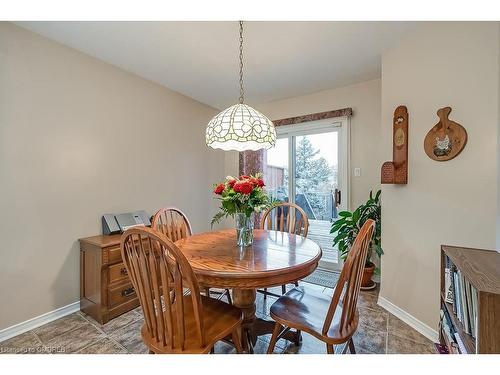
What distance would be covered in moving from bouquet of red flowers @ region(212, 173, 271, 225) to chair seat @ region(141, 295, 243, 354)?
0.52 m

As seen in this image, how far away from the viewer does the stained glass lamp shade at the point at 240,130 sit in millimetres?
1666

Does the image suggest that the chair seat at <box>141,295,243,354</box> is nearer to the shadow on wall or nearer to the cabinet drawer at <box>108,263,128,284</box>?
the cabinet drawer at <box>108,263,128,284</box>

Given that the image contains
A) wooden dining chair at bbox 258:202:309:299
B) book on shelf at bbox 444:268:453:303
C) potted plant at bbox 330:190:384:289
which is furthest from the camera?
potted plant at bbox 330:190:384:289

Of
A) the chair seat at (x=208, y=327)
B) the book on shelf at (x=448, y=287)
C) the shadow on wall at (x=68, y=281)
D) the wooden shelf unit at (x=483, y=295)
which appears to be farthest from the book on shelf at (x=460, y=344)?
the shadow on wall at (x=68, y=281)

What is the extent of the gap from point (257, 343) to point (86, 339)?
4.20ft

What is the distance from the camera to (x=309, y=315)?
1341mm

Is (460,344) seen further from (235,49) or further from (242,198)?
(235,49)

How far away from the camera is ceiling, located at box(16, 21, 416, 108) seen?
75.0 inches

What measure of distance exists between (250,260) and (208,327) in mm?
398

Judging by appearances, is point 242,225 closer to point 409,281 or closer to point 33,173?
point 409,281

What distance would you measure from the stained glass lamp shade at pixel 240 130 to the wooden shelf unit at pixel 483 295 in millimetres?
1336

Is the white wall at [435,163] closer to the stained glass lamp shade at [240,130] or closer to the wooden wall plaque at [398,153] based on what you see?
the wooden wall plaque at [398,153]

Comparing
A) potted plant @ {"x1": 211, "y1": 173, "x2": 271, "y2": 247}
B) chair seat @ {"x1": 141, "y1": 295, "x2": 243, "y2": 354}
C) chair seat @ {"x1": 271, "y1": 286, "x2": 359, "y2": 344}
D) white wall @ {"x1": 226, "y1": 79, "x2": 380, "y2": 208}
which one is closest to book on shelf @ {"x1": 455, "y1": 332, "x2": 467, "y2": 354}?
chair seat @ {"x1": 271, "y1": 286, "x2": 359, "y2": 344}

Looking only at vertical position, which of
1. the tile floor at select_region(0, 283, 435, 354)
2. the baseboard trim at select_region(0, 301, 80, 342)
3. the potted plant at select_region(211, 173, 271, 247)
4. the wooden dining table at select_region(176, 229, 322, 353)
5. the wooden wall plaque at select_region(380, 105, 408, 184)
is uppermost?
the wooden wall plaque at select_region(380, 105, 408, 184)
